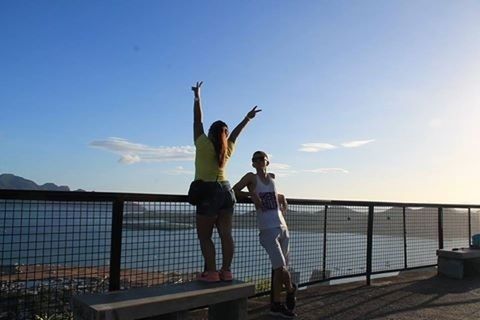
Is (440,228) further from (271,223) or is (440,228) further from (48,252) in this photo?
(48,252)

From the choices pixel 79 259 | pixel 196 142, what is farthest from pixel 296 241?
pixel 79 259

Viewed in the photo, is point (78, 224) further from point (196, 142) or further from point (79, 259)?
point (196, 142)

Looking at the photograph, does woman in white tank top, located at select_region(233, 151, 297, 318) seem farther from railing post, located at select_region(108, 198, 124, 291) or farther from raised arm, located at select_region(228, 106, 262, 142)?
railing post, located at select_region(108, 198, 124, 291)

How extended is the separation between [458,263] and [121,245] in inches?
285

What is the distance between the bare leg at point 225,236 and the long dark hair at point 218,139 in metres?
0.58

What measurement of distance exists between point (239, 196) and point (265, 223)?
0.54 meters

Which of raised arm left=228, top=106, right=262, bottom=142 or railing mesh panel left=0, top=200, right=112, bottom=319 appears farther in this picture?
raised arm left=228, top=106, right=262, bottom=142

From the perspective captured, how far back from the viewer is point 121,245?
17.8 ft

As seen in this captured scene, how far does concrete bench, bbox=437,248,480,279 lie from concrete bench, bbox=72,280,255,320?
6298mm

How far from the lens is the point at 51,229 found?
185 inches

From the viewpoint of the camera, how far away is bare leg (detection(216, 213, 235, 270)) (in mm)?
5410

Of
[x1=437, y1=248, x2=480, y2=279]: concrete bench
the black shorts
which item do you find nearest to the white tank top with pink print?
the black shorts

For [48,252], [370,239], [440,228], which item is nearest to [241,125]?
[48,252]

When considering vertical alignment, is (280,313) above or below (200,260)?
below
